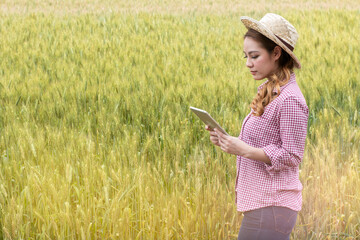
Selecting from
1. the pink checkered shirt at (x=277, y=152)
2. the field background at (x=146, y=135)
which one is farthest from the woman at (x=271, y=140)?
the field background at (x=146, y=135)

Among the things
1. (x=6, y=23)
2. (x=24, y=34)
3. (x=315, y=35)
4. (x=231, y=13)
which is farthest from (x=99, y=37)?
(x=231, y=13)

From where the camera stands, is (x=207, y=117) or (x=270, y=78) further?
(x=270, y=78)

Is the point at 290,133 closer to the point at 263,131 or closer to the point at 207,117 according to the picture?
the point at 263,131

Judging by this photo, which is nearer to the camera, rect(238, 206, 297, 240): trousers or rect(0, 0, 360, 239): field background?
rect(238, 206, 297, 240): trousers

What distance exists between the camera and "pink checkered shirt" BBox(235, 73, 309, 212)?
182cm

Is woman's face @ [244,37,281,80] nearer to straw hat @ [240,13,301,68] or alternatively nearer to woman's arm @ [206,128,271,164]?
straw hat @ [240,13,301,68]

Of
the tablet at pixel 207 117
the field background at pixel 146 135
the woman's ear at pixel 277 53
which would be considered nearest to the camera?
the tablet at pixel 207 117

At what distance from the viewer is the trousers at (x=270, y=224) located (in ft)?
6.13

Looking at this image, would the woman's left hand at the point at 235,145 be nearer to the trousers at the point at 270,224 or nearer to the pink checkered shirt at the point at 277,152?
the pink checkered shirt at the point at 277,152

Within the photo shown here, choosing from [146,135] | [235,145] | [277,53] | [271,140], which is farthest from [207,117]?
[146,135]

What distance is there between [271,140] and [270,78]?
0.72ft


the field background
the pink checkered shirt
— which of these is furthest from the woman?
the field background

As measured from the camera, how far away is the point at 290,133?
182cm

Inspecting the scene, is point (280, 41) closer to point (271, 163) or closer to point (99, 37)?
point (271, 163)
